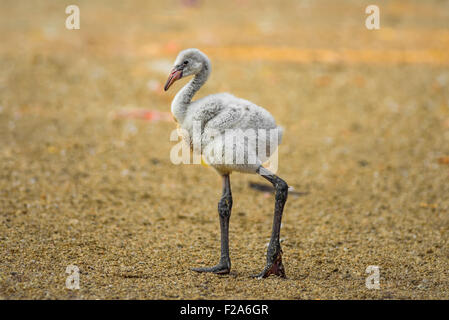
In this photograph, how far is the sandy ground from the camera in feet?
17.5

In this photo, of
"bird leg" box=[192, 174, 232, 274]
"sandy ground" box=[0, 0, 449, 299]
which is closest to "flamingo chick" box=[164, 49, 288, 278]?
"bird leg" box=[192, 174, 232, 274]

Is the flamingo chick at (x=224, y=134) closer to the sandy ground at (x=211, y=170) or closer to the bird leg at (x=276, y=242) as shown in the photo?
the bird leg at (x=276, y=242)

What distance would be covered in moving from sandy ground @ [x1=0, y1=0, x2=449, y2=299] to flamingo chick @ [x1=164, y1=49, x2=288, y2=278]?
0.30 m

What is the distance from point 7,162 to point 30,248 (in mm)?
2991

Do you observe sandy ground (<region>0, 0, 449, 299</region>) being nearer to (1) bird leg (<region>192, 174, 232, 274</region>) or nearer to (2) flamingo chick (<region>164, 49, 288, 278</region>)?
(1) bird leg (<region>192, 174, 232, 274</region>)

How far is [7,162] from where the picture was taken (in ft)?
26.8

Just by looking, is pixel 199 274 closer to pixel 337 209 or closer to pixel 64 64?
pixel 337 209

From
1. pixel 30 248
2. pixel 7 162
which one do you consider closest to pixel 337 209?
pixel 30 248

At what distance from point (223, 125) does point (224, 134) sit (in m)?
0.08

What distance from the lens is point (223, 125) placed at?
4.96 m

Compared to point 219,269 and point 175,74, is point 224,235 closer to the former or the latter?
point 219,269

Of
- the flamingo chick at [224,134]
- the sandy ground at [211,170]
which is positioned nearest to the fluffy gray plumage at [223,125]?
the flamingo chick at [224,134]

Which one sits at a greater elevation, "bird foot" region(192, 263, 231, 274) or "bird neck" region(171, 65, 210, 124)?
"bird neck" region(171, 65, 210, 124)

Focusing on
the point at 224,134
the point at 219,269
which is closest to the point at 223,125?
the point at 224,134
